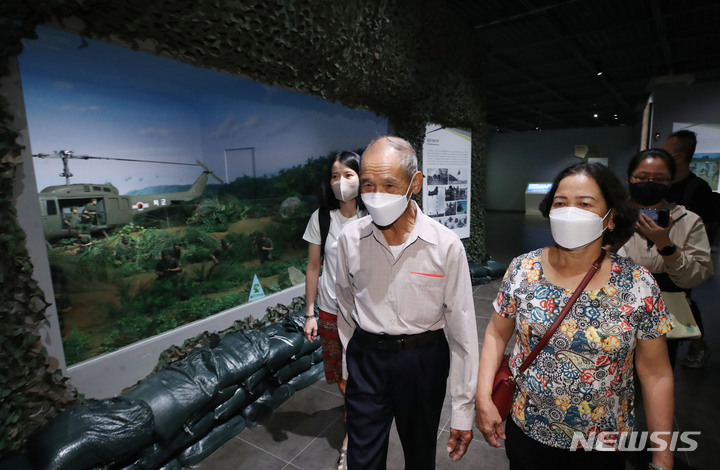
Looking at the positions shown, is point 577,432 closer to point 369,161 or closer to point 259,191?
point 369,161

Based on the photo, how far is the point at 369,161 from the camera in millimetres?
1349

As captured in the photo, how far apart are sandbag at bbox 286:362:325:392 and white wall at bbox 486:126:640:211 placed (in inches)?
579

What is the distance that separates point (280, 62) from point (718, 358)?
4.91m

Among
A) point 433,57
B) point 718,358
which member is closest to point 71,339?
point 433,57

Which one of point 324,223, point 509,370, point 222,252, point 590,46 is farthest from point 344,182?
point 590,46

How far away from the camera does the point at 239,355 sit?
2.58 metres

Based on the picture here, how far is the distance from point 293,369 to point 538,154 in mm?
16797

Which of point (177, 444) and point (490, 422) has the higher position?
point (490, 422)

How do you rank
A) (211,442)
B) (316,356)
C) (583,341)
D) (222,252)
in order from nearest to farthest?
1. (583,341)
2. (211,442)
3. (316,356)
4. (222,252)

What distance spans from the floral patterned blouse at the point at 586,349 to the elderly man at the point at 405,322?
23 centimetres

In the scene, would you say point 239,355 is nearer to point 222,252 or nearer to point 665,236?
point 222,252

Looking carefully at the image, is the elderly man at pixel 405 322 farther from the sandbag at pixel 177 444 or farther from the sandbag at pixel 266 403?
the sandbag at pixel 266 403

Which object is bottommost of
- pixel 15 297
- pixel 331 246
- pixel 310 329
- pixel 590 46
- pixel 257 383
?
pixel 257 383

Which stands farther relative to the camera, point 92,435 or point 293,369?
point 293,369
